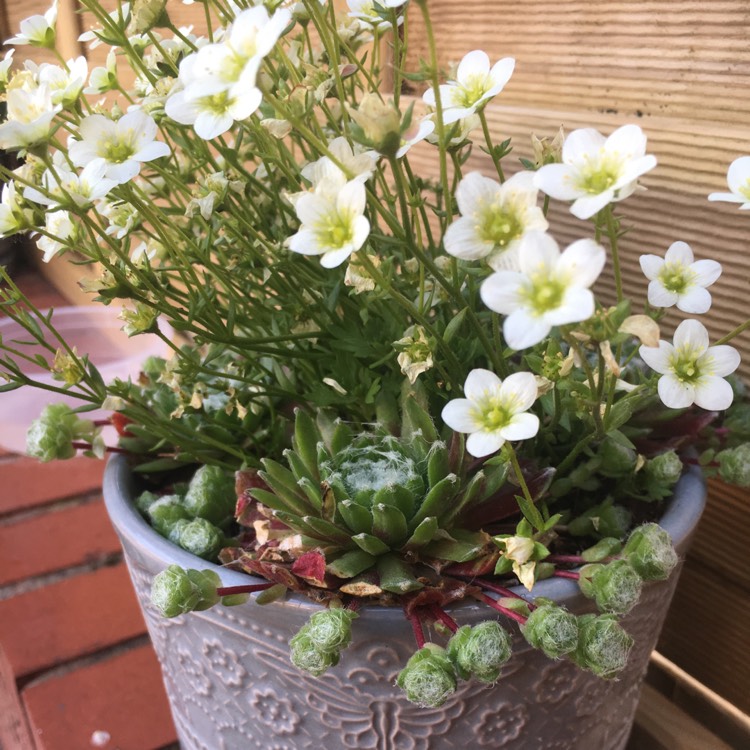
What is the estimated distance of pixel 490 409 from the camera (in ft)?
1.12

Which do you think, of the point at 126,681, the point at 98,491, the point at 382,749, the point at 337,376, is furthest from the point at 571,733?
the point at 98,491

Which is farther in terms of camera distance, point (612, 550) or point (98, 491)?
point (98, 491)

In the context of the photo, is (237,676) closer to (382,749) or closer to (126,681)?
(382,749)

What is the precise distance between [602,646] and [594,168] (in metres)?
0.20

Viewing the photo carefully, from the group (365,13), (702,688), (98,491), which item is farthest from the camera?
(98,491)

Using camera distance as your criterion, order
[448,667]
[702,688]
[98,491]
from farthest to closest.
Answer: [98,491], [702,688], [448,667]

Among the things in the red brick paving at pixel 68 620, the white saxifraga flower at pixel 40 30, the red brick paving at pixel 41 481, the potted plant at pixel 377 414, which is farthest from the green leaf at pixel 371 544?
the red brick paving at pixel 41 481

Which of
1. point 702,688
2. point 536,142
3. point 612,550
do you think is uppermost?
point 536,142

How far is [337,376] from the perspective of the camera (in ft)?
1.61

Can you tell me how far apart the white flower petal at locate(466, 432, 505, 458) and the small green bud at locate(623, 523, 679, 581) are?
10 cm

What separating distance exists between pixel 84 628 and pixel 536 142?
0.59 m

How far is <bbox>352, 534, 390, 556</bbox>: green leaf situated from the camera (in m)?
0.38

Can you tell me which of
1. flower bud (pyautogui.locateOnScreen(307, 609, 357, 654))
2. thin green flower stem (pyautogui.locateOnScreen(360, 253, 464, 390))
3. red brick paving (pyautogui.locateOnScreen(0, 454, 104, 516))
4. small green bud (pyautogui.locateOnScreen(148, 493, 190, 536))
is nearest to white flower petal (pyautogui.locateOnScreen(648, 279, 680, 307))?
thin green flower stem (pyautogui.locateOnScreen(360, 253, 464, 390))

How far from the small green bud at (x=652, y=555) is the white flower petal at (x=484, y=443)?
0.32ft
